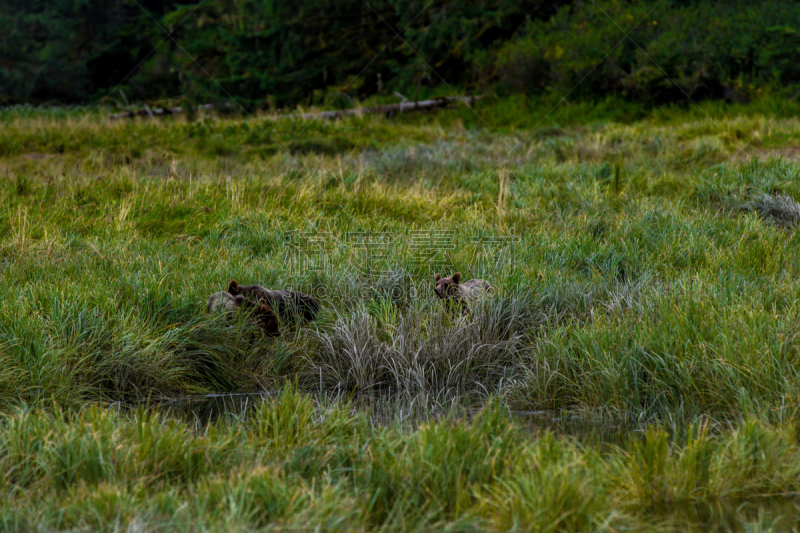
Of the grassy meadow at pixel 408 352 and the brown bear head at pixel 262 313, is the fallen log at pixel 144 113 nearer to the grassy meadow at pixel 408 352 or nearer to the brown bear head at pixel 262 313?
the grassy meadow at pixel 408 352

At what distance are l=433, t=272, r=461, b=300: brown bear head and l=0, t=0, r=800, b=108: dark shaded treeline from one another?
859 centimetres

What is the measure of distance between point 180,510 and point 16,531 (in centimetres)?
54

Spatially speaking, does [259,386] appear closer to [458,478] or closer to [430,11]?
[458,478]

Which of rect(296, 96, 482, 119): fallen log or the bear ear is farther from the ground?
the bear ear

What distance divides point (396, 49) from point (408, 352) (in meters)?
18.7

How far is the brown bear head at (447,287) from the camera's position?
5.14 meters

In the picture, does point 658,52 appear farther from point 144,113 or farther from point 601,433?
point 601,433

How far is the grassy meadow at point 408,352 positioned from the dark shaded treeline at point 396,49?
654 cm

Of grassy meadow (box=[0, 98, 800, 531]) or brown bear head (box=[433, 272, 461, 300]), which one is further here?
brown bear head (box=[433, 272, 461, 300])

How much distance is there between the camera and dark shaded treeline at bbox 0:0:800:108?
16094 mm

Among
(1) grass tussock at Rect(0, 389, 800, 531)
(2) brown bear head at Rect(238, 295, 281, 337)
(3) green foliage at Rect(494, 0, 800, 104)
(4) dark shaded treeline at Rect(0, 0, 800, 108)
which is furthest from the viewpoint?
(4) dark shaded treeline at Rect(0, 0, 800, 108)

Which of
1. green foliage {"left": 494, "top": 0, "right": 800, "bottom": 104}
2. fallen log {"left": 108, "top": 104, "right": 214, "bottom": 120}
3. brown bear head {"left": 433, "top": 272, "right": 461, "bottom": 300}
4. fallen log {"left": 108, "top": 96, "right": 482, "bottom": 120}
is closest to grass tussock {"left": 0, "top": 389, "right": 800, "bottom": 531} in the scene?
brown bear head {"left": 433, "top": 272, "right": 461, "bottom": 300}

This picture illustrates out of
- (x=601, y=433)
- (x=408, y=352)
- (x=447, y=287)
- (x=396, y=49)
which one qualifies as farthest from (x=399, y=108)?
A: (x=601, y=433)

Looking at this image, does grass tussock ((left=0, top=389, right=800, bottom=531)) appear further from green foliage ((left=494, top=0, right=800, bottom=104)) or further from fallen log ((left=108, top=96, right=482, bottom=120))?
fallen log ((left=108, top=96, right=482, bottom=120))
